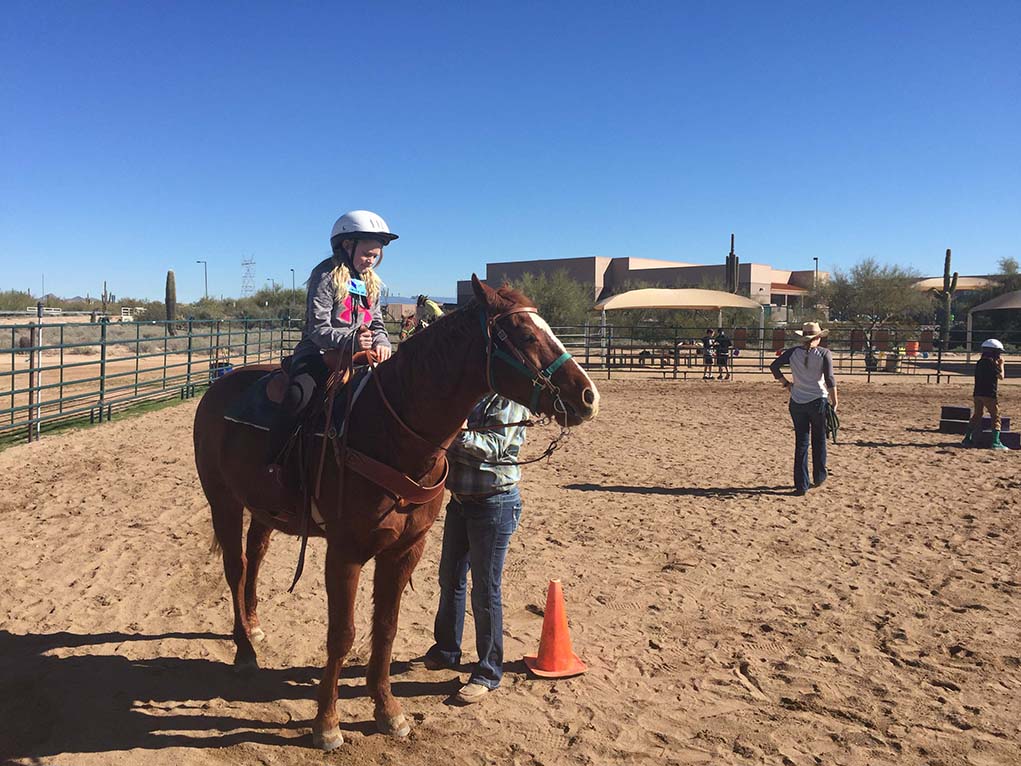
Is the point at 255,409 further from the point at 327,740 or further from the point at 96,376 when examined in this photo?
the point at 96,376

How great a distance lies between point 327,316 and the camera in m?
3.48

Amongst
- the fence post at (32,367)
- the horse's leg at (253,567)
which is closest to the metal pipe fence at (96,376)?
the fence post at (32,367)

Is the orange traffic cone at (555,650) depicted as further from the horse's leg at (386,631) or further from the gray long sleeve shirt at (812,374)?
the gray long sleeve shirt at (812,374)

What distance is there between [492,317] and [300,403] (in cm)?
113

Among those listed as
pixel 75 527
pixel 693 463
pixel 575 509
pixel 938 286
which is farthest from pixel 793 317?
pixel 75 527

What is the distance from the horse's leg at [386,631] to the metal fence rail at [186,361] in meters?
8.49

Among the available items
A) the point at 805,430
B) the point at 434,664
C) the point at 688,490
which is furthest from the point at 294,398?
the point at 805,430

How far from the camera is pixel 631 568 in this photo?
226 inches

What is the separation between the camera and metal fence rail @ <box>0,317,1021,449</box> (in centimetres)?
1160

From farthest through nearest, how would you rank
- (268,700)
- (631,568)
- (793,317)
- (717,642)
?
(793,317)
(631,568)
(717,642)
(268,700)

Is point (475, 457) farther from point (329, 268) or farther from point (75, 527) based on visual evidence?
point (75, 527)

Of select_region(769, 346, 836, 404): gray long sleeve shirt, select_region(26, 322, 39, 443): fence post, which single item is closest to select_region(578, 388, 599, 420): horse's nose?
select_region(769, 346, 836, 404): gray long sleeve shirt

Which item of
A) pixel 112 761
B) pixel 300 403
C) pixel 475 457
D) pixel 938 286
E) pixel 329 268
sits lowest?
pixel 112 761

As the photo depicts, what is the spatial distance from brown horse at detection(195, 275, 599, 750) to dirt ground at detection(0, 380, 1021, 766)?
0.48m
